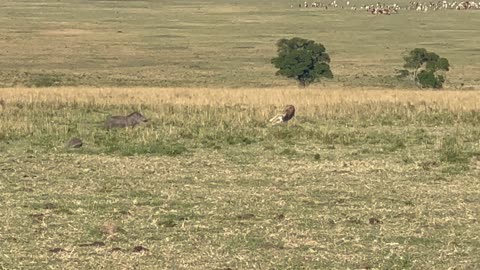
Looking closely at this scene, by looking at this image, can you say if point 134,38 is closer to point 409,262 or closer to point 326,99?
point 326,99

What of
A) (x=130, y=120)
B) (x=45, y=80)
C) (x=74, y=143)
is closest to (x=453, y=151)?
(x=74, y=143)

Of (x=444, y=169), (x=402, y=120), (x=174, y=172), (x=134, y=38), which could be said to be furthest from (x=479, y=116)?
(x=134, y=38)

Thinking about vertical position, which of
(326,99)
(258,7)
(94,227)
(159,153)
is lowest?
(258,7)

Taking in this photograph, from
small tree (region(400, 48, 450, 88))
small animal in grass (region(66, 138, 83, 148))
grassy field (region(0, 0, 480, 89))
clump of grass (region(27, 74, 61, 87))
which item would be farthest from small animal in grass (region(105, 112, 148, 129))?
small tree (region(400, 48, 450, 88))

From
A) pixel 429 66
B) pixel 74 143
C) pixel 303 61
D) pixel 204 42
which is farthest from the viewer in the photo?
pixel 204 42

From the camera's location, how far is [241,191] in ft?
43.5

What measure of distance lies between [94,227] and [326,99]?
19.2 metres

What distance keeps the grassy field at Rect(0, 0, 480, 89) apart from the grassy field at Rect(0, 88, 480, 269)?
25.5m

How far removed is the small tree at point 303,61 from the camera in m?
47.3

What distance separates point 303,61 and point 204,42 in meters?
38.7

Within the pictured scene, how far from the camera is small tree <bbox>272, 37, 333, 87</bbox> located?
1861 inches

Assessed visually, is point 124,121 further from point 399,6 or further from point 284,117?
point 399,6

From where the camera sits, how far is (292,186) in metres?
13.8

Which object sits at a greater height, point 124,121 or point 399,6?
point 124,121
